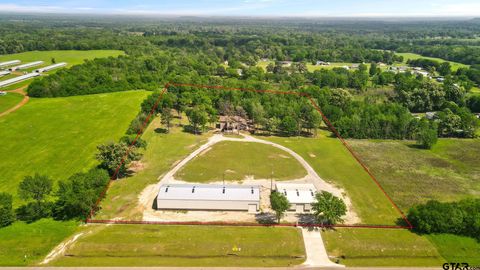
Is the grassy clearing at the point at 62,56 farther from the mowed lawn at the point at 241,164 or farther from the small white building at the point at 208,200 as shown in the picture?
the small white building at the point at 208,200

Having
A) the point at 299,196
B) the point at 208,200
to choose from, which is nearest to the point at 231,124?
the point at 208,200

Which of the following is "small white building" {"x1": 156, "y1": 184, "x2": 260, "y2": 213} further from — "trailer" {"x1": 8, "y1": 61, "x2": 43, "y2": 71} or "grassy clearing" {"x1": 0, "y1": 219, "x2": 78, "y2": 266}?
"trailer" {"x1": 8, "y1": 61, "x2": 43, "y2": 71}

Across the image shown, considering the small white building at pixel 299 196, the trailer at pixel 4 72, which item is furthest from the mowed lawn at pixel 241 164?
the trailer at pixel 4 72

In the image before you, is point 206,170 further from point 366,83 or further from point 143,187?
point 366,83

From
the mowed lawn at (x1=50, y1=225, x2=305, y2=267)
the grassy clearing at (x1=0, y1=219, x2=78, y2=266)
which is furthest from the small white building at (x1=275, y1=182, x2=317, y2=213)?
the grassy clearing at (x1=0, y1=219, x2=78, y2=266)

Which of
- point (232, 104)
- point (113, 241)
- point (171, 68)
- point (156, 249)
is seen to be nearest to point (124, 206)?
point (113, 241)
